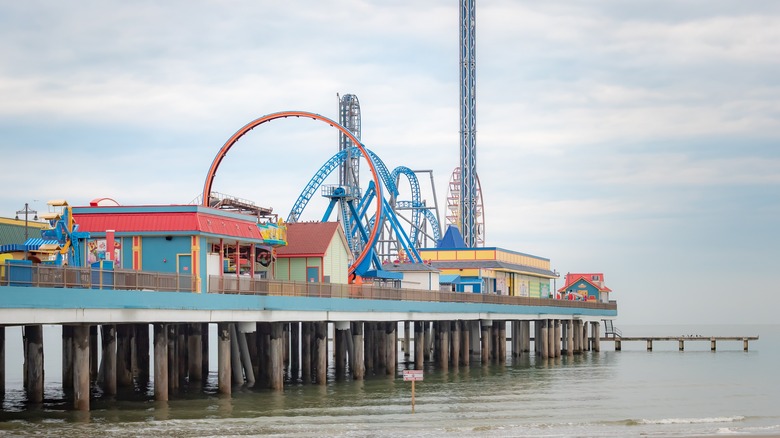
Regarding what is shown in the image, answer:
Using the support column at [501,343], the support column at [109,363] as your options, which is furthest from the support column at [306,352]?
the support column at [501,343]

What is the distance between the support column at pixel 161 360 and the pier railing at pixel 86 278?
1.68 m

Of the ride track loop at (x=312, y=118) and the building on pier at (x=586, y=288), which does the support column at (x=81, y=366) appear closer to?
the ride track loop at (x=312, y=118)

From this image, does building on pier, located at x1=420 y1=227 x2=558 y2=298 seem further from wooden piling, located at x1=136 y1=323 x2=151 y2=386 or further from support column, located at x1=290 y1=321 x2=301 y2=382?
wooden piling, located at x1=136 y1=323 x2=151 y2=386

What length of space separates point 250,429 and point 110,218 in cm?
1375

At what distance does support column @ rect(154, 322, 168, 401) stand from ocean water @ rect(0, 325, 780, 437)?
1.92 ft

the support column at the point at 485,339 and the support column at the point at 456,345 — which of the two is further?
the support column at the point at 485,339

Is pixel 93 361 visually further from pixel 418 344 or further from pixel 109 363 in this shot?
pixel 418 344

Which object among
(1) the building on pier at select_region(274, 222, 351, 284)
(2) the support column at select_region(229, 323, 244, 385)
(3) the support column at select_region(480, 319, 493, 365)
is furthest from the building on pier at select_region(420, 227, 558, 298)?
(2) the support column at select_region(229, 323, 244, 385)

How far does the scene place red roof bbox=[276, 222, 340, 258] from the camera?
6144cm

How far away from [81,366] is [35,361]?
5.64 metres

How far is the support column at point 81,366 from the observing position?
37562 millimetres

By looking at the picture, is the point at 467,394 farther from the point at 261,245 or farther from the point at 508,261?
the point at 508,261

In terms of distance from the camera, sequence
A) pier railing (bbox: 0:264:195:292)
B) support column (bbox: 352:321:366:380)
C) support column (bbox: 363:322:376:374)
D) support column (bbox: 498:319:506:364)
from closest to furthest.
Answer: pier railing (bbox: 0:264:195:292) < support column (bbox: 352:321:366:380) < support column (bbox: 363:322:376:374) < support column (bbox: 498:319:506:364)

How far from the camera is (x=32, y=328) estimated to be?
41781 millimetres
